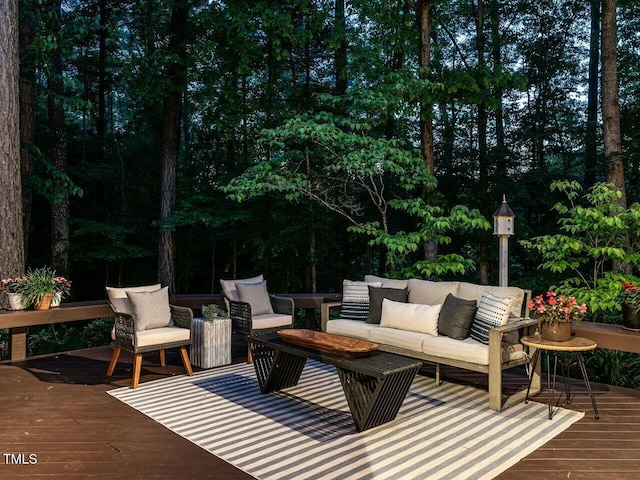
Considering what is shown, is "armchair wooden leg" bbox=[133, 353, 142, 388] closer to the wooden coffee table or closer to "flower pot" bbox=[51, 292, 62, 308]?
the wooden coffee table

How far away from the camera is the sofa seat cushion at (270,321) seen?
512 centimetres

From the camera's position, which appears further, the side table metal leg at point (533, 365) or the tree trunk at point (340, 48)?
the tree trunk at point (340, 48)

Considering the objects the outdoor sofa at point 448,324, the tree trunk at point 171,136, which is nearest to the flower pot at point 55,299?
the tree trunk at point 171,136

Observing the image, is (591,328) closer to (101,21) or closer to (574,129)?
(574,129)

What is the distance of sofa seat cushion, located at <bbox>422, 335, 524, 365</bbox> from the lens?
375 centimetres

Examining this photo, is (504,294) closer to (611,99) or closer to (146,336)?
(146,336)

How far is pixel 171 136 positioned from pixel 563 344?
6781 mm

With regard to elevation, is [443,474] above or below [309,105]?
below

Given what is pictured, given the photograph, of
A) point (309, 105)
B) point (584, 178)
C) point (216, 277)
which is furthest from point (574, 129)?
point (216, 277)

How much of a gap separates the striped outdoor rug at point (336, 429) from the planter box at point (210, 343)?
401mm

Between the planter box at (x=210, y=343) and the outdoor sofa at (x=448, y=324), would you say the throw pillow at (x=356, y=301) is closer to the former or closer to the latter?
the outdoor sofa at (x=448, y=324)

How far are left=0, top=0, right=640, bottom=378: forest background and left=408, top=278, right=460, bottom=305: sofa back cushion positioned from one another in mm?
848

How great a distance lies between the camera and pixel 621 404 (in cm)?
378

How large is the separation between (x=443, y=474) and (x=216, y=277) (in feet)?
26.7
